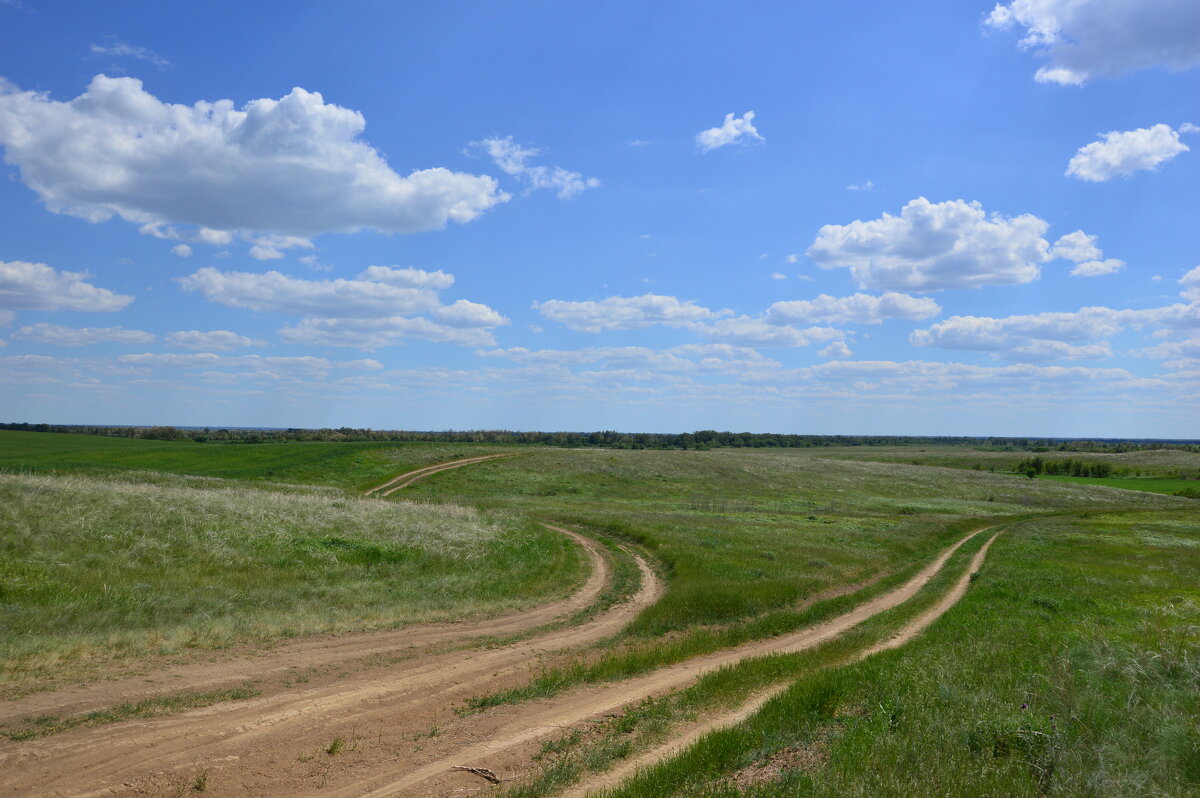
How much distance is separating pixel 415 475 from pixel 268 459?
1840 cm

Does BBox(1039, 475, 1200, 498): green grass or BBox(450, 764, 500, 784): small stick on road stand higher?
BBox(450, 764, 500, 784): small stick on road

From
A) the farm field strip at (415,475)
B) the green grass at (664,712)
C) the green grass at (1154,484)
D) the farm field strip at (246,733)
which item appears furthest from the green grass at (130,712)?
the green grass at (1154,484)

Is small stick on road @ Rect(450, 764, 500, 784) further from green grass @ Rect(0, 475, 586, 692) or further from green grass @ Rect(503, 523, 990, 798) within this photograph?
green grass @ Rect(0, 475, 586, 692)

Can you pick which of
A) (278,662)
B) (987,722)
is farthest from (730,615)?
(278,662)

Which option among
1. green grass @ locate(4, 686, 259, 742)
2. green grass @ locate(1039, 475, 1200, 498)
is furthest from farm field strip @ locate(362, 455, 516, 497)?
green grass @ locate(1039, 475, 1200, 498)

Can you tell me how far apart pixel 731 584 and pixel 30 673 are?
17361 millimetres

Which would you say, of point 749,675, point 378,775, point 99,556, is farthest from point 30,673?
point 749,675

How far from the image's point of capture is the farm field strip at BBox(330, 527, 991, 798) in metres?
7.88

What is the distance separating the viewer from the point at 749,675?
41.1 feet

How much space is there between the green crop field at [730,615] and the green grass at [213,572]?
0.31 ft

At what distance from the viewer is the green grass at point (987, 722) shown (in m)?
6.86

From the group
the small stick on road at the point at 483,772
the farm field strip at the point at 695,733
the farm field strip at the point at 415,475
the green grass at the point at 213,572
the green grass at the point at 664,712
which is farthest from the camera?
the farm field strip at the point at 415,475

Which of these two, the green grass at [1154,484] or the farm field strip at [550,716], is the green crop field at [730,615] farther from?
the green grass at [1154,484]

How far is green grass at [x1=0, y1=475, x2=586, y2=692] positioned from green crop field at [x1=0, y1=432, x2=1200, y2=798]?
0.09m
